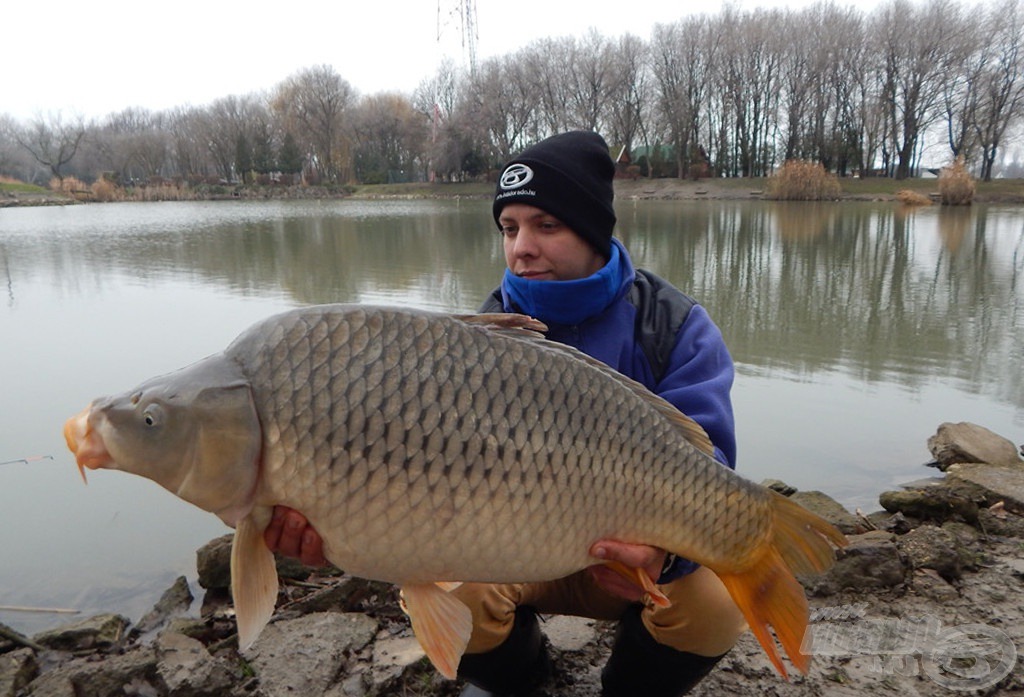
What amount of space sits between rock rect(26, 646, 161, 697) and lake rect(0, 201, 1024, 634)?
75 cm

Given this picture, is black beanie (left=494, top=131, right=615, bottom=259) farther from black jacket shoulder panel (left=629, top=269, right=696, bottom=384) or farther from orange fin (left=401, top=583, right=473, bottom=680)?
orange fin (left=401, top=583, right=473, bottom=680)

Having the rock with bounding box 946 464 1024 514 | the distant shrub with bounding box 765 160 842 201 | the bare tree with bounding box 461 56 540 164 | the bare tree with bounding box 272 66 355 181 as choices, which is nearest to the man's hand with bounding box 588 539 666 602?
the rock with bounding box 946 464 1024 514

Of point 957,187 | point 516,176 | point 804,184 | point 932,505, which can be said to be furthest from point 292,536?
point 804,184

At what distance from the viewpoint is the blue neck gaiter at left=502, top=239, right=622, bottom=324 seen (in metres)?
1.73

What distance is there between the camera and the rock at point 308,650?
1.85 m

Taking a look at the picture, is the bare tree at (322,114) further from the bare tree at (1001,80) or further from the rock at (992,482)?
the rock at (992,482)

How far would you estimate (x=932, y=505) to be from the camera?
9.60ft

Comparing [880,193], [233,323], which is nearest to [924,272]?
[233,323]

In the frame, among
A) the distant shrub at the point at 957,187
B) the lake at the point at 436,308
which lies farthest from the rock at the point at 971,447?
the distant shrub at the point at 957,187

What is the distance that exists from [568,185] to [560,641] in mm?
1234

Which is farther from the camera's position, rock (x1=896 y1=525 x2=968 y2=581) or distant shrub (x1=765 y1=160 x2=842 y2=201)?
distant shrub (x1=765 y1=160 x2=842 y2=201)

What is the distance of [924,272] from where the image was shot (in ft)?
29.1

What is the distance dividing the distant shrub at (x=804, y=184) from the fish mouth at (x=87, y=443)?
28.9 m

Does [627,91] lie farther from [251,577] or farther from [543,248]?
[251,577]
